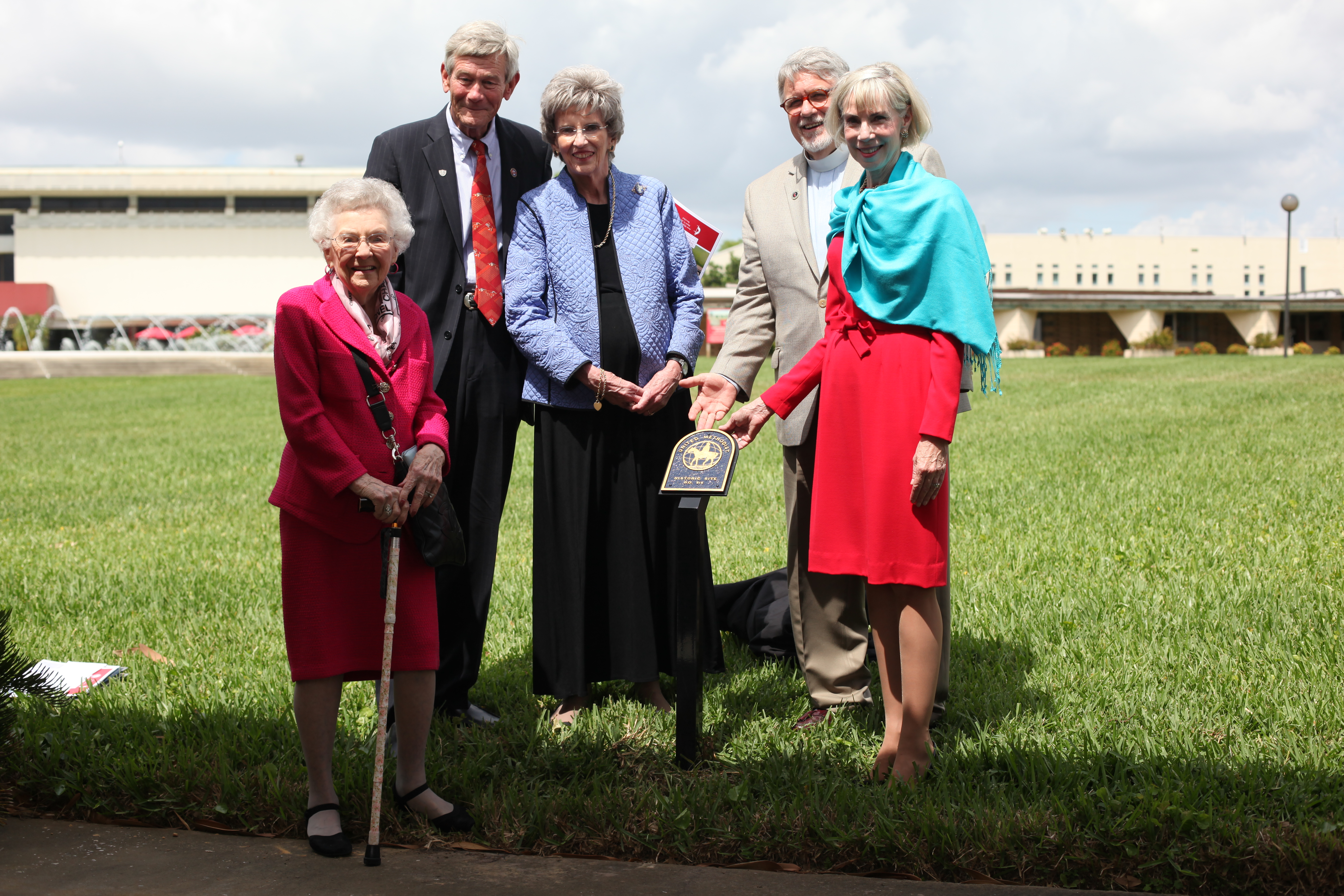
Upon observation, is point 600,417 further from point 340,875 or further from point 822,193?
point 340,875

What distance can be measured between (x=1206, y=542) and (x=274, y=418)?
15.6 m

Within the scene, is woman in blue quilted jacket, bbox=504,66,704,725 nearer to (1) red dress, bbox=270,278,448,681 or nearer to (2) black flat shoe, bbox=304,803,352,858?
(1) red dress, bbox=270,278,448,681

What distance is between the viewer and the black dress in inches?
162

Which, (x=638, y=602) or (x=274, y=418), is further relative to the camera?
(x=274, y=418)

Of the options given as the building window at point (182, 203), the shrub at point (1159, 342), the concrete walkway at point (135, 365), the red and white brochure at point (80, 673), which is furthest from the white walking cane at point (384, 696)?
the building window at point (182, 203)

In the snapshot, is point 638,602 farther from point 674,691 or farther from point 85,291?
point 85,291

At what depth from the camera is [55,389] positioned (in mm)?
28031

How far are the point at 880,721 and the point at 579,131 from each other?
235 centimetres

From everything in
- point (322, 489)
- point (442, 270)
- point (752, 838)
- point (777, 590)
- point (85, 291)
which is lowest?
point (752, 838)

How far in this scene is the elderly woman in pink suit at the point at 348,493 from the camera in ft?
9.91

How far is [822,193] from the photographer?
404cm

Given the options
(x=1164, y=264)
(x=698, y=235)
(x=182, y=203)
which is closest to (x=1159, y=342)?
(x=1164, y=264)

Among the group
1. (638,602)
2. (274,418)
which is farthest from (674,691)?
(274,418)

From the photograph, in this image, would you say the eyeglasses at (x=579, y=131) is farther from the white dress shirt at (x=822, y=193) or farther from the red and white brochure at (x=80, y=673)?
the red and white brochure at (x=80, y=673)
